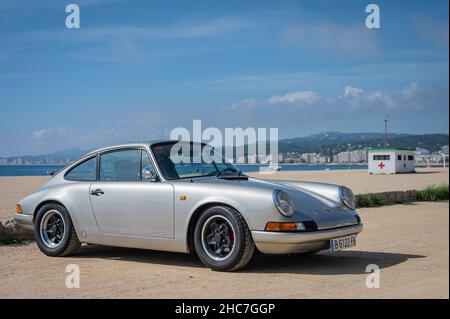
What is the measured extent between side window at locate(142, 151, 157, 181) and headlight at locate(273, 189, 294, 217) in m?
1.65

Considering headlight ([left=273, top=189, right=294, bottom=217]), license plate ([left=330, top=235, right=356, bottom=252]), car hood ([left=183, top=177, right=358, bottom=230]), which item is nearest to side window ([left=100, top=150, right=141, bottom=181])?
car hood ([left=183, top=177, right=358, bottom=230])

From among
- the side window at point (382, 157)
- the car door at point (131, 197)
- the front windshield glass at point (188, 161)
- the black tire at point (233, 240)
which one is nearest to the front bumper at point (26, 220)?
the car door at point (131, 197)

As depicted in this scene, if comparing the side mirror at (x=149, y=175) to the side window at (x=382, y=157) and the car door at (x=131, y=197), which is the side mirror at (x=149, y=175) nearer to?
the car door at (x=131, y=197)

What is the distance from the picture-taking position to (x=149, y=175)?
745 cm

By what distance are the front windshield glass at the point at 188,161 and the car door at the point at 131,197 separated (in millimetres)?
171

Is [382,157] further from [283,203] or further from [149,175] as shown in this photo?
[283,203]

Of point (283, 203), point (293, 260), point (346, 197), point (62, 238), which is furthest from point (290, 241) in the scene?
point (62, 238)

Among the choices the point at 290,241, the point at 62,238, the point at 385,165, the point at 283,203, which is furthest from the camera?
the point at 385,165

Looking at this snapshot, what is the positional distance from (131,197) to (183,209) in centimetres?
82

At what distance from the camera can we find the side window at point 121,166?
769 cm

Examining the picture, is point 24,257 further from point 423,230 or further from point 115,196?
point 423,230

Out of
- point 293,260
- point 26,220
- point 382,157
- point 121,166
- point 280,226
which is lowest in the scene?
point 293,260

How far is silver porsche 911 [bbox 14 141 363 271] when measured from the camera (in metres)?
6.51

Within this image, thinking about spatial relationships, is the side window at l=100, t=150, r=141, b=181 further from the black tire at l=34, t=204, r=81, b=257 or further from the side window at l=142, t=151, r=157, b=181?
the black tire at l=34, t=204, r=81, b=257
